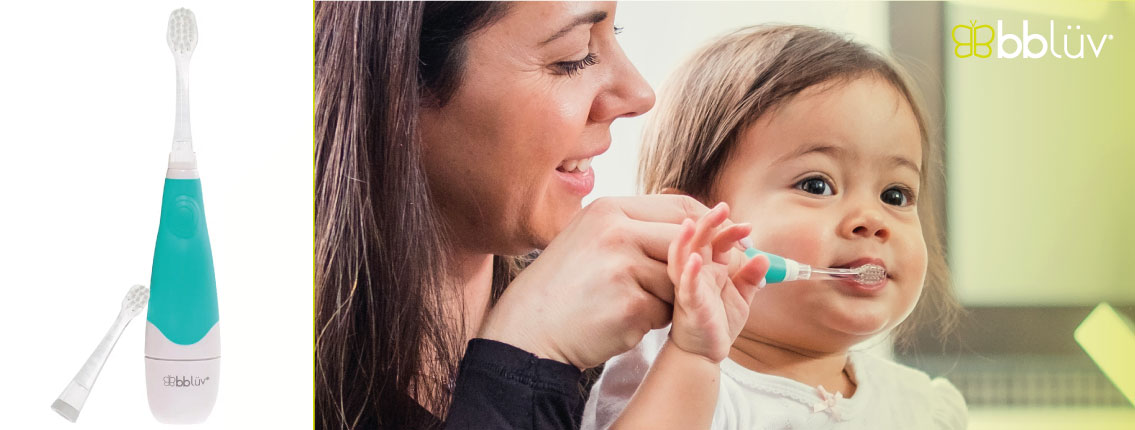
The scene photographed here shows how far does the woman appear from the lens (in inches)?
35.6

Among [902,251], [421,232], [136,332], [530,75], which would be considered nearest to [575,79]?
[530,75]

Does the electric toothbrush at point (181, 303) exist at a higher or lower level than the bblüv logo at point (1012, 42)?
lower

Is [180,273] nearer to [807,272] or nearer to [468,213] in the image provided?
[468,213]

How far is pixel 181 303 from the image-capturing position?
960mm

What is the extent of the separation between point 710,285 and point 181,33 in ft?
1.78

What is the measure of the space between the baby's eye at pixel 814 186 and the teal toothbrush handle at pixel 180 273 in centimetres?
54

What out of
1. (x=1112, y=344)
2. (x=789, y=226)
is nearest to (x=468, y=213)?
(x=789, y=226)

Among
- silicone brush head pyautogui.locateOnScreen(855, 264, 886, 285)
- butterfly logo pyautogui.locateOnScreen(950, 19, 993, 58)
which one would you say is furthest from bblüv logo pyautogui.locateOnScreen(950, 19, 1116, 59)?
silicone brush head pyautogui.locateOnScreen(855, 264, 886, 285)

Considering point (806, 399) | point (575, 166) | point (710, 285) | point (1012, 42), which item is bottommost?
point (806, 399)

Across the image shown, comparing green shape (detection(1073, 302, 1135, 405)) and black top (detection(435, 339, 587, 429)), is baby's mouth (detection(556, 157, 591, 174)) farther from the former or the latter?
green shape (detection(1073, 302, 1135, 405))

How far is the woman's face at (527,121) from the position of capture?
925mm

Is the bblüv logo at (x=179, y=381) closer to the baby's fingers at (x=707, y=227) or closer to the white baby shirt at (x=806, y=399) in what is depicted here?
the white baby shirt at (x=806, y=399)

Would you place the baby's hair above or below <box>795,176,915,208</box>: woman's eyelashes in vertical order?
above

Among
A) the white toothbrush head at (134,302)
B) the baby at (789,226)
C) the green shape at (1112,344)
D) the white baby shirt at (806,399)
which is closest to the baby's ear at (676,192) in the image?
the baby at (789,226)
